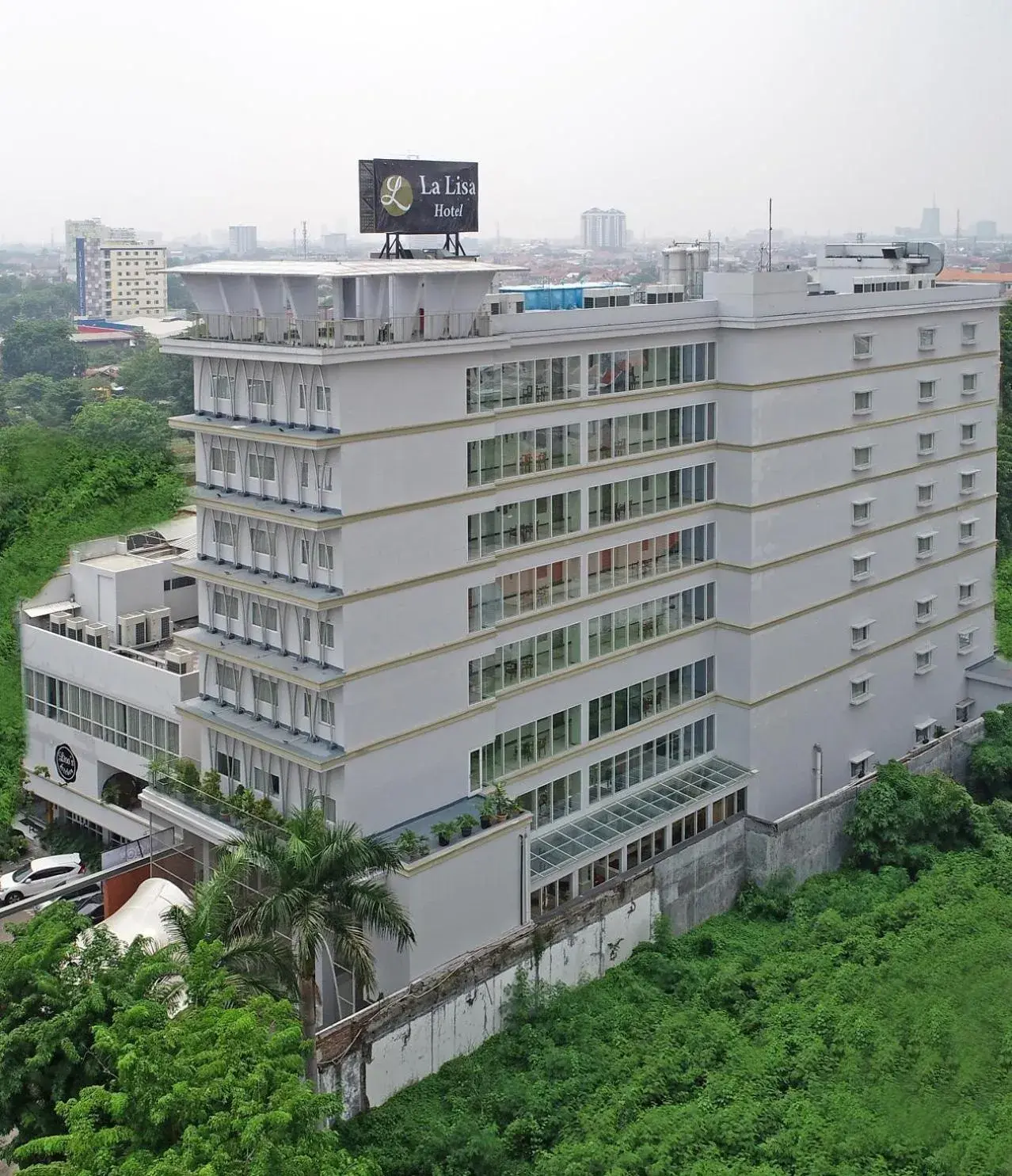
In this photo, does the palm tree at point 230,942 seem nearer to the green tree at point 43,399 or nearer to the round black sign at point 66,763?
the round black sign at point 66,763

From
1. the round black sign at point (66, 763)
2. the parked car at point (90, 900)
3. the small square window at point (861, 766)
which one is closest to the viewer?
the parked car at point (90, 900)

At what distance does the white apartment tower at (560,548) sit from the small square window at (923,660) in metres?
0.09

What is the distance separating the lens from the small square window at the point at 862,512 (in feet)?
103

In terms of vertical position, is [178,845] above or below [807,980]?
above

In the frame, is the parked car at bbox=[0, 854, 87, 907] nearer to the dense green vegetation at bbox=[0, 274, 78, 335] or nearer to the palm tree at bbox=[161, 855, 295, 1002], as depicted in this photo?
the palm tree at bbox=[161, 855, 295, 1002]

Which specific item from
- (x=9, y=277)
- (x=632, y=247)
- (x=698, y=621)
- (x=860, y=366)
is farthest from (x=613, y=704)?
(x=9, y=277)

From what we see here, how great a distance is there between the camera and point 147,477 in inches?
2277

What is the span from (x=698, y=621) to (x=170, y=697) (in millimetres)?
10577

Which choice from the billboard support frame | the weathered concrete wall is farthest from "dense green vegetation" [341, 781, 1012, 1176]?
the billboard support frame

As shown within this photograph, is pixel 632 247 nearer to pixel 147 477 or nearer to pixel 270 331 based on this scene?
pixel 147 477

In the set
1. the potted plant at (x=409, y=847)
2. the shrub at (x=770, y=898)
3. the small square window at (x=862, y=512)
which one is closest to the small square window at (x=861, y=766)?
the shrub at (x=770, y=898)

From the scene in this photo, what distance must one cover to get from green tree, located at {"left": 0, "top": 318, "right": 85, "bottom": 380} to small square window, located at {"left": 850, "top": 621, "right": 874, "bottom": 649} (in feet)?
240

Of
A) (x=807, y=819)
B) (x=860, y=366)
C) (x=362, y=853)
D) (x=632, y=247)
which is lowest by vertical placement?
(x=807, y=819)

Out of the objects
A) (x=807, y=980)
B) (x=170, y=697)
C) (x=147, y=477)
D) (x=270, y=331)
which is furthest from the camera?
(x=147, y=477)
